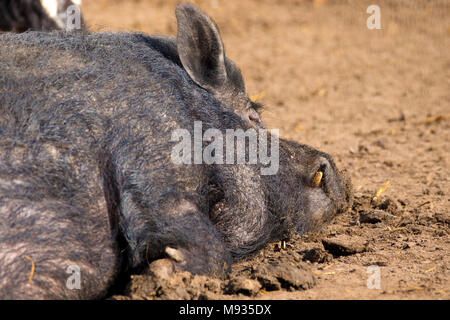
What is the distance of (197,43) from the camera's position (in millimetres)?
3596

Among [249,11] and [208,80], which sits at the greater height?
[249,11]

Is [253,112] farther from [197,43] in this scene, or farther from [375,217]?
[375,217]

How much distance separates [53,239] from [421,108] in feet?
17.0

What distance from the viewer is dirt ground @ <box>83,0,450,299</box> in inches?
123

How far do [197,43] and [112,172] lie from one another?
100cm

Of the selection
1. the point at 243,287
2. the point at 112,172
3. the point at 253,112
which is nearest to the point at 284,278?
the point at 243,287

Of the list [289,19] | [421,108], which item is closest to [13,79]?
[421,108]

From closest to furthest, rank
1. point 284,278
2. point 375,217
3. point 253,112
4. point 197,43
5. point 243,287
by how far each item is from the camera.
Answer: point 243,287, point 284,278, point 197,43, point 253,112, point 375,217

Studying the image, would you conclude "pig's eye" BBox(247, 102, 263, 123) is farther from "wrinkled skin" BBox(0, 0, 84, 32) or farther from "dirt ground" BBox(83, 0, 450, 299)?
"wrinkled skin" BBox(0, 0, 84, 32)

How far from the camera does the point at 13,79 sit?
321 cm

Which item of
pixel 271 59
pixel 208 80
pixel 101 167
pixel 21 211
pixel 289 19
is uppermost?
pixel 289 19

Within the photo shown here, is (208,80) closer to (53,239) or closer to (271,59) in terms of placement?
(53,239)

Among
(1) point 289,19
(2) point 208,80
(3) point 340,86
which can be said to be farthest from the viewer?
(1) point 289,19

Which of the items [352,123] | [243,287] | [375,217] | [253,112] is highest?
[253,112]
